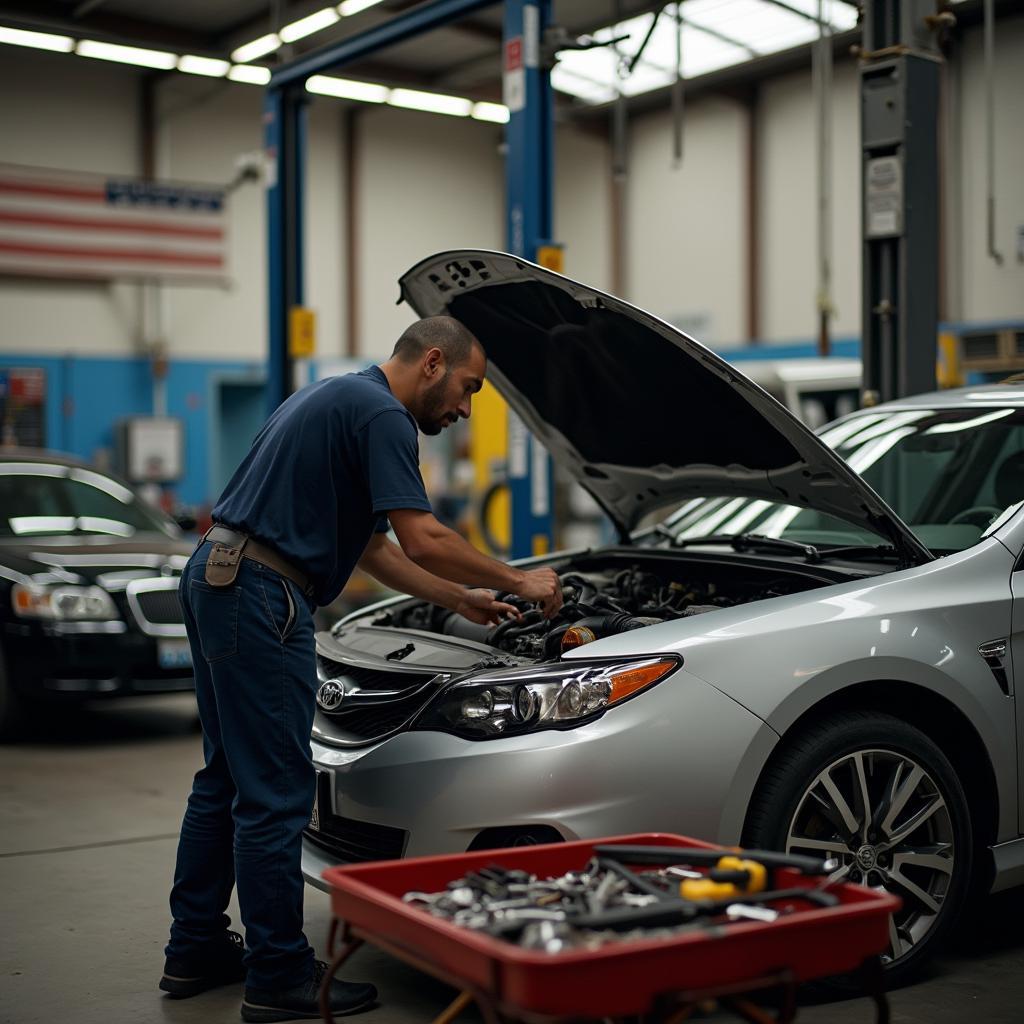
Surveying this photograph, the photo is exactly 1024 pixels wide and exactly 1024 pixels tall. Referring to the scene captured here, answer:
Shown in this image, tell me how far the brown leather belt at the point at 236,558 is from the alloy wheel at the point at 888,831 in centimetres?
125

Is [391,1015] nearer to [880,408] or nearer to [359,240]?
[880,408]

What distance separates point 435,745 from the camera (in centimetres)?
300

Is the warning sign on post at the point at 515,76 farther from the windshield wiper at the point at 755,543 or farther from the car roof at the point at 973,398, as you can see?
the windshield wiper at the point at 755,543

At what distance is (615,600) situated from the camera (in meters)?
3.82

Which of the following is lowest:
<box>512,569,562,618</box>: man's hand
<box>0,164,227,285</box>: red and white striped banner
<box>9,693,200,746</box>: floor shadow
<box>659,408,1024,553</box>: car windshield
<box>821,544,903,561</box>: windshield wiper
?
<box>9,693,200,746</box>: floor shadow

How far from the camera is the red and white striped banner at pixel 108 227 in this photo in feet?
53.6

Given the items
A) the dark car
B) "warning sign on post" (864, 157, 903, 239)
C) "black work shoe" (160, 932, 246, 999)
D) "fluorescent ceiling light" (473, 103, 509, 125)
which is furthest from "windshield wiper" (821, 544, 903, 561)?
"fluorescent ceiling light" (473, 103, 509, 125)

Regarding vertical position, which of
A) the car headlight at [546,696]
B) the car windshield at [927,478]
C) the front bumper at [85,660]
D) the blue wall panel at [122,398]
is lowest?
the front bumper at [85,660]

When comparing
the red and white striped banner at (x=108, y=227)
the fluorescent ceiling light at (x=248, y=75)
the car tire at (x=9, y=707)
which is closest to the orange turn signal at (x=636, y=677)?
the car tire at (x=9, y=707)

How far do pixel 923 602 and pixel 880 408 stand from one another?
126 cm

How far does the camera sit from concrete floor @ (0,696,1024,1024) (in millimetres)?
3162

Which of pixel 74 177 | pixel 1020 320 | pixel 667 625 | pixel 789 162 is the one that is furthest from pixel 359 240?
pixel 667 625

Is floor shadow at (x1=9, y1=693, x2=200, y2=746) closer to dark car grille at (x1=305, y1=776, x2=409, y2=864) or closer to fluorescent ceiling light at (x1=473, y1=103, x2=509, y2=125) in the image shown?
dark car grille at (x1=305, y1=776, x2=409, y2=864)

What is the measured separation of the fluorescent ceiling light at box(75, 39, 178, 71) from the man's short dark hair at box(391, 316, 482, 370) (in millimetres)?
13442
